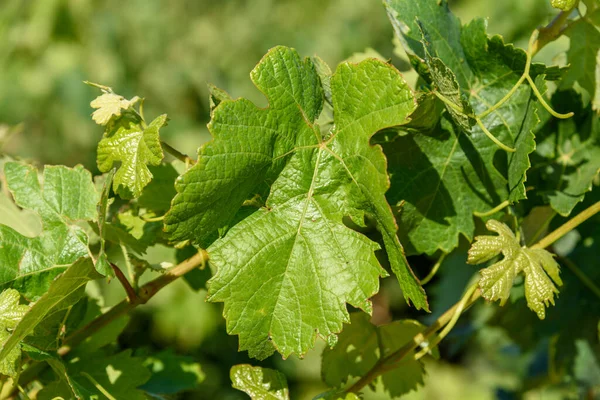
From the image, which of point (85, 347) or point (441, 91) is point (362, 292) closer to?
point (441, 91)

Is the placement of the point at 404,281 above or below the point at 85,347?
below

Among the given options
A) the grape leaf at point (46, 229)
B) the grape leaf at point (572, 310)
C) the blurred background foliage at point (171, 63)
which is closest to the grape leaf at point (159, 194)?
the grape leaf at point (46, 229)

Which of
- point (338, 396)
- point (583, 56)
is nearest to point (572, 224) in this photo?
point (583, 56)

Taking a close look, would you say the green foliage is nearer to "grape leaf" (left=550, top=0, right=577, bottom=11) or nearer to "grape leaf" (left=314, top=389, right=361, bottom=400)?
"grape leaf" (left=314, top=389, right=361, bottom=400)

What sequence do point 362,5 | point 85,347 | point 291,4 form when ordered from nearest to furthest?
point 85,347, point 362,5, point 291,4

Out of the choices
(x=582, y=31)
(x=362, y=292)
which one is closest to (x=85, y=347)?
(x=362, y=292)

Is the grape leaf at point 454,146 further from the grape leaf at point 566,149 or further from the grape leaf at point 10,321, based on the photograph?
the grape leaf at point 10,321
